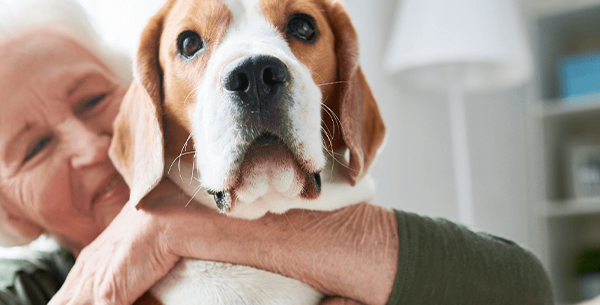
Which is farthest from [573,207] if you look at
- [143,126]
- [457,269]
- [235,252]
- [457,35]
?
[143,126]

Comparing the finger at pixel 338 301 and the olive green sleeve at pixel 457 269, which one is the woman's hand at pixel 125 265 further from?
the olive green sleeve at pixel 457 269

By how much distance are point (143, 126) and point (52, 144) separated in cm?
27

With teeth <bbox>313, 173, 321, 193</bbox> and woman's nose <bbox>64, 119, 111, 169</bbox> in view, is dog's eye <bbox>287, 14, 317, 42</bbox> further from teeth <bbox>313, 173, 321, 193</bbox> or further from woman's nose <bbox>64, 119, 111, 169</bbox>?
woman's nose <bbox>64, 119, 111, 169</bbox>

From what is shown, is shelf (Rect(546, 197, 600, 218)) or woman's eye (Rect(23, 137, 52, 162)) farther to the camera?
shelf (Rect(546, 197, 600, 218))

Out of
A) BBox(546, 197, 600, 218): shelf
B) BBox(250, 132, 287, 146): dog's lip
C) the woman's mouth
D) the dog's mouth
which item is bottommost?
BBox(546, 197, 600, 218): shelf

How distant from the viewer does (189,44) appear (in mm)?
906

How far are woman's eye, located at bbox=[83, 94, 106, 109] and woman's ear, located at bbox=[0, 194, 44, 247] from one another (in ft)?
0.89

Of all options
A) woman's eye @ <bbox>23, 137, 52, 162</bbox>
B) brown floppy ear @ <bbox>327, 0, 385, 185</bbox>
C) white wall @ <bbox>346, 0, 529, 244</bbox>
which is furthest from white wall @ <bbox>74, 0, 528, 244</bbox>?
woman's eye @ <bbox>23, 137, 52, 162</bbox>

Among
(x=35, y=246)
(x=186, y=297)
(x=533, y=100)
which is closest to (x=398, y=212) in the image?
(x=186, y=297)

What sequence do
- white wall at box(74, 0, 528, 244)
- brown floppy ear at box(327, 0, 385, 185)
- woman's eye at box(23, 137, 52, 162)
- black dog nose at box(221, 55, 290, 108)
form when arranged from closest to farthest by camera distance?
black dog nose at box(221, 55, 290, 108), brown floppy ear at box(327, 0, 385, 185), woman's eye at box(23, 137, 52, 162), white wall at box(74, 0, 528, 244)

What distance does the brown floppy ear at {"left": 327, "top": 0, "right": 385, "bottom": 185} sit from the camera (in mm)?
939

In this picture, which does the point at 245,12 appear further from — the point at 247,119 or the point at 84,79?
the point at 84,79

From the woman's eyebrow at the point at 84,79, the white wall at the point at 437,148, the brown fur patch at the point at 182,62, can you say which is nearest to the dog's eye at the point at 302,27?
the brown fur patch at the point at 182,62

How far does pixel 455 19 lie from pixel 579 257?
2491 millimetres
